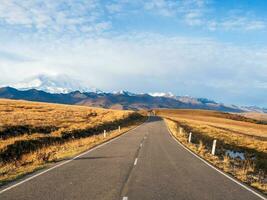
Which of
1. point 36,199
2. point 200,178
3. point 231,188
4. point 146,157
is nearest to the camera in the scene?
point 36,199

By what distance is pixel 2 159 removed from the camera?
68.5 ft

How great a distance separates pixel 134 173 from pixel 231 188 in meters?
3.70

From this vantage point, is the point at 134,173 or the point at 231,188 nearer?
the point at 231,188

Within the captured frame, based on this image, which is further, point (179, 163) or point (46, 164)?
point (179, 163)

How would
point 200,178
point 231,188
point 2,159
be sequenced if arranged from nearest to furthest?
point 231,188
point 200,178
point 2,159

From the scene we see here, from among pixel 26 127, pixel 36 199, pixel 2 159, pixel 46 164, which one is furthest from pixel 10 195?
pixel 26 127

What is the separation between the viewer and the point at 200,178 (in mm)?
13398

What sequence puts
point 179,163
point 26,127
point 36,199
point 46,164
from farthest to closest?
point 26,127, point 179,163, point 46,164, point 36,199

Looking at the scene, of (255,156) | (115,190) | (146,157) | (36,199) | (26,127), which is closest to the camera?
Result: (36,199)

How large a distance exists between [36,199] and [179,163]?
30.9 ft

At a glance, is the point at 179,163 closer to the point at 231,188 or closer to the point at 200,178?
the point at 200,178

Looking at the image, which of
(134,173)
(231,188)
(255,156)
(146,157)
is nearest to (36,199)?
(134,173)

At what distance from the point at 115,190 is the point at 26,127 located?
26690 millimetres

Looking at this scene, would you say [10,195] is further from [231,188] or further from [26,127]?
[26,127]
